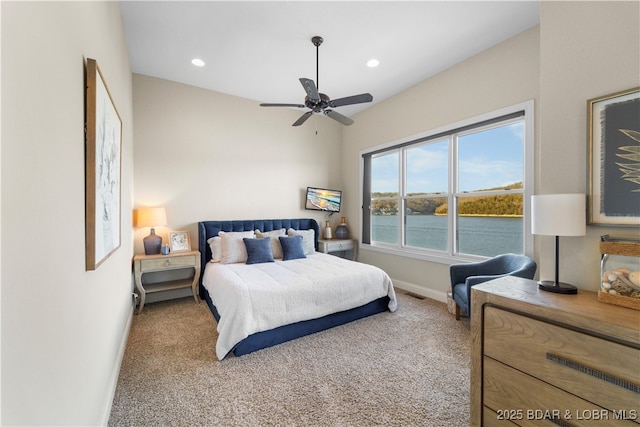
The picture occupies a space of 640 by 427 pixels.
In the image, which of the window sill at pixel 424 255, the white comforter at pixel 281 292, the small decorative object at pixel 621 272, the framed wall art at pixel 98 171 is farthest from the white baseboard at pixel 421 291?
the framed wall art at pixel 98 171

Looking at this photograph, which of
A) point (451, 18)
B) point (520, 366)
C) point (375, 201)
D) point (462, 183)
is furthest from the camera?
point (375, 201)

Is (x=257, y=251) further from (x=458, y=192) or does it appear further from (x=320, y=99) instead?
(x=458, y=192)

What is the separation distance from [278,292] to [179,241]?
2088mm

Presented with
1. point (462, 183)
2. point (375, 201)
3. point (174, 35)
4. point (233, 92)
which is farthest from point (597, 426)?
point (233, 92)

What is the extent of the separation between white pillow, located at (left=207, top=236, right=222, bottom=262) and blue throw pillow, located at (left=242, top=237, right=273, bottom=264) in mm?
420

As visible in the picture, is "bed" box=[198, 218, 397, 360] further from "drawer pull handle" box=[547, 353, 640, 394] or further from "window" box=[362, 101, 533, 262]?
"drawer pull handle" box=[547, 353, 640, 394]

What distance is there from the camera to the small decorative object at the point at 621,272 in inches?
49.2

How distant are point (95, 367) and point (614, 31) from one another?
3333 millimetres

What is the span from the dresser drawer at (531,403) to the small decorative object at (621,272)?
0.50 m

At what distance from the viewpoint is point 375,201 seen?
4.93m

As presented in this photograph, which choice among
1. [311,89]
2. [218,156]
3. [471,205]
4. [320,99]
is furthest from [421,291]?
[218,156]

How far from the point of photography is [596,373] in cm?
114

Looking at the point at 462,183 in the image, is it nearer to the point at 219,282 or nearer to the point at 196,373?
the point at 219,282

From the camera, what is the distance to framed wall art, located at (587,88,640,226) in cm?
136
